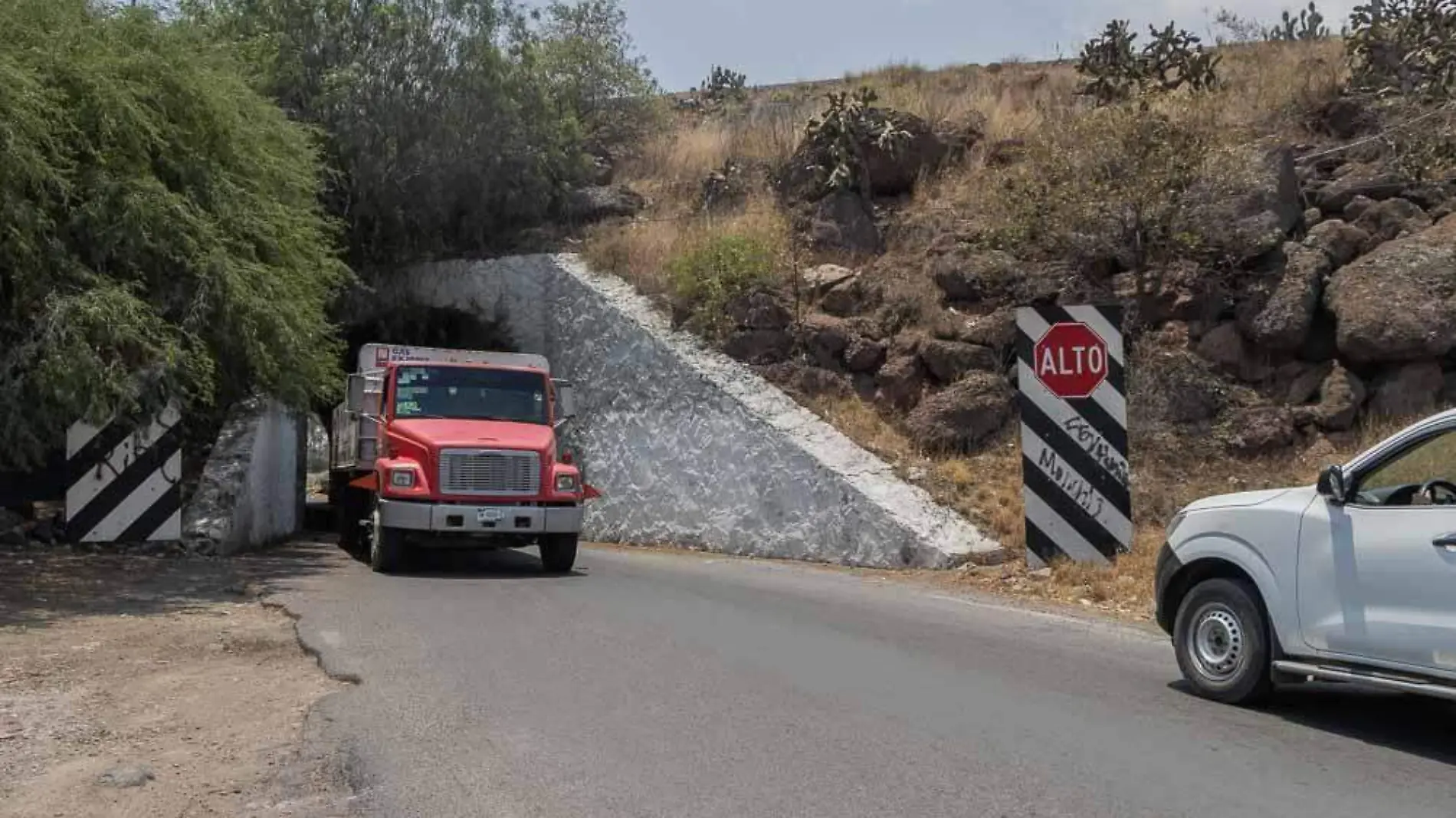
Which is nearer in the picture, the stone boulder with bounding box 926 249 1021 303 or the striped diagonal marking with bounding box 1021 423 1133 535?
the striped diagonal marking with bounding box 1021 423 1133 535


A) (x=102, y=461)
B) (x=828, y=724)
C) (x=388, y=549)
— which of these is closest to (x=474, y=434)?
(x=388, y=549)

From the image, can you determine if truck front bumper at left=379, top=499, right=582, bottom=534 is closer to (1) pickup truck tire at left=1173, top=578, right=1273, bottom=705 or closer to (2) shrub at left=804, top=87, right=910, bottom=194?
(1) pickup truck tire at left=1173, top=578, right=1273, bottom=705

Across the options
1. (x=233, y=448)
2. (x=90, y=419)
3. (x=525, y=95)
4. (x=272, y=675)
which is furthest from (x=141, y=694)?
(x=525, y=95)

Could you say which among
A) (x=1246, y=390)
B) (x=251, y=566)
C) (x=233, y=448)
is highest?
(x=1246, y=390)

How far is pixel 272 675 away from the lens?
921 centimetres

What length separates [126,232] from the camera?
1475cm

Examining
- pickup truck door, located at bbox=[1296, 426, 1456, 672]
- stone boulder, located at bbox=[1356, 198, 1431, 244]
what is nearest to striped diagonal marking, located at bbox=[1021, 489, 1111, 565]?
pickup truck door, located at bbox=[1296, 426, 1456, 672]

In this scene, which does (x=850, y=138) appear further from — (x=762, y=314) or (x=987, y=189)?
(x=762, y=314)

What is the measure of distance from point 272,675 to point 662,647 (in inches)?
114

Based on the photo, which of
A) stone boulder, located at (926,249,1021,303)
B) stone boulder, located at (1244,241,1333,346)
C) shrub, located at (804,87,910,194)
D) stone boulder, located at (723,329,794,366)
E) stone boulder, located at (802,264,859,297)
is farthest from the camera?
shrub, located at (804,87,910,194)

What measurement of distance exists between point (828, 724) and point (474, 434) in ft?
32.2

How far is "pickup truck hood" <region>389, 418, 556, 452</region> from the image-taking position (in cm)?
1612

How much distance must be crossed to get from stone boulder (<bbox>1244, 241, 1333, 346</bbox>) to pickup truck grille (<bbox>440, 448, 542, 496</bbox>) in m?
10.7

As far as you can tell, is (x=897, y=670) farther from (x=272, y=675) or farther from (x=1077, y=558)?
(x=1077, y=558)
